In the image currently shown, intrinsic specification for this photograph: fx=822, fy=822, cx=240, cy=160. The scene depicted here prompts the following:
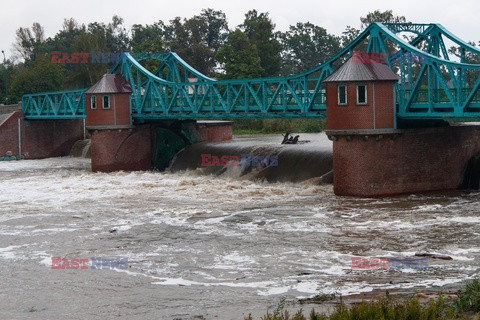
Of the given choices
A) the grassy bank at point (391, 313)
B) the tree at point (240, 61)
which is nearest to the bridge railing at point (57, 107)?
the tree at point (240, 61)

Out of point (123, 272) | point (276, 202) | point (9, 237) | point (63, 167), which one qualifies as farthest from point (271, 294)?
point (63, 167)

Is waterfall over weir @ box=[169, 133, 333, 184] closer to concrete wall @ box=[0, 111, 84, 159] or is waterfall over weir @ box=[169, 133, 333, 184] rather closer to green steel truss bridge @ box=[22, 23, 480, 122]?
green steel truss bridge @ box=[22, 23, 480, 122]

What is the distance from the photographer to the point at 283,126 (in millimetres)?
71062

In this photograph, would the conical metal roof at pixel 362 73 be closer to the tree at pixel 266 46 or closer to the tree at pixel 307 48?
the tree at pixel 266 46

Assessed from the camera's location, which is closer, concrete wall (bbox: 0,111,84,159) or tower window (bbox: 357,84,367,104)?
tower window (bbox: 357,84,367,104)

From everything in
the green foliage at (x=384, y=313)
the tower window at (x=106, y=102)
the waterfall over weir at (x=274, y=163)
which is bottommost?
the green foliage at (x=384, y=313)

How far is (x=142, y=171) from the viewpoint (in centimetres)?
5044

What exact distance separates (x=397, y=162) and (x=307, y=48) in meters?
75.3

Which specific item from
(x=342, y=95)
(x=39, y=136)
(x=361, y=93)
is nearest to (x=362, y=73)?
(x=361, y=93)

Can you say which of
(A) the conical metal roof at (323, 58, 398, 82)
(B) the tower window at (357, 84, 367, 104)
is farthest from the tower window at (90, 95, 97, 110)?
(B) the tower window at (357, 84, 367, 104)

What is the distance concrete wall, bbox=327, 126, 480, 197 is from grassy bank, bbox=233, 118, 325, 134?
3464 centimetres

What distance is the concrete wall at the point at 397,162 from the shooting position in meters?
32.9

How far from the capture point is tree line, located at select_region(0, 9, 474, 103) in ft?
271

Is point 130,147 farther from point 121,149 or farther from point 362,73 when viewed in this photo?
point 362,73
